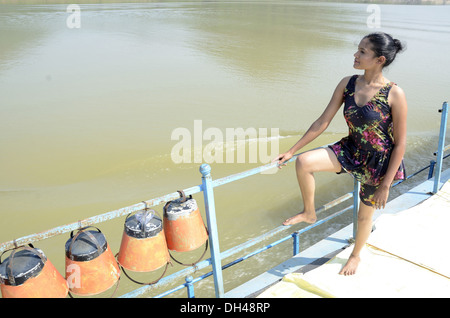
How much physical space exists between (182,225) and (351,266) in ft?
4.31

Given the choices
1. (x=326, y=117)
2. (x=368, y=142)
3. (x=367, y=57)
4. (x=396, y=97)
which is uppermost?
(x=367, y=57)

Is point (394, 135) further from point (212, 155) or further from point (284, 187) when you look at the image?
point (212, 155)

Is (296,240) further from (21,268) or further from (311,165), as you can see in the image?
(21,268)

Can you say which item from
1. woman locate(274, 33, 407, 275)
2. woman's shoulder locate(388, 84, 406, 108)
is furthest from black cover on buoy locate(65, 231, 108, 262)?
woman's shoulder locate(388, 84, 406, 108)

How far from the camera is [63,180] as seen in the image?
761 centimetres

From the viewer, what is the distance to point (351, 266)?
2828 millimetres

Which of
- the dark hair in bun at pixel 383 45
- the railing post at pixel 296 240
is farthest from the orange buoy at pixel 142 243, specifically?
the dark hair in bun at pixel 383 45

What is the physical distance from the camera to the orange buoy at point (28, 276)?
6.15 feet

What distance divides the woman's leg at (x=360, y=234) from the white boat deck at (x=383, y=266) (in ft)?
0.19

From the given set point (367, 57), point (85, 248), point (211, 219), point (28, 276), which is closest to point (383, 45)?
point (367, 57)

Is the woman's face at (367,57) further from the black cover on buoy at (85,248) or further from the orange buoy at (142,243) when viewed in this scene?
the black cover on buoy at (85,248)

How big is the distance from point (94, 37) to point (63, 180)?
46.0 feet
